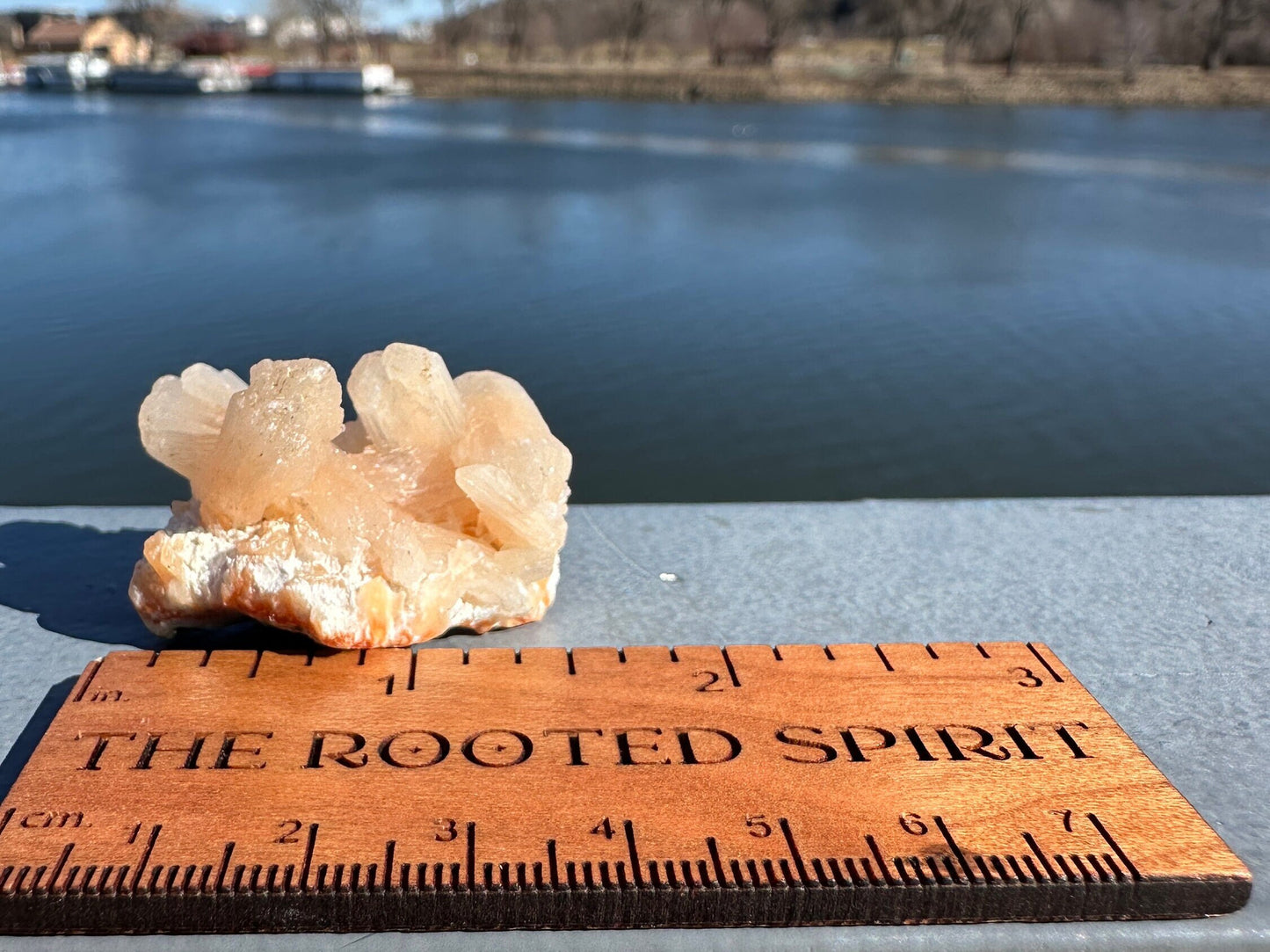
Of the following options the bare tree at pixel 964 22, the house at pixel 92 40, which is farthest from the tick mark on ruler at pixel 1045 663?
the house at pixel 92 40

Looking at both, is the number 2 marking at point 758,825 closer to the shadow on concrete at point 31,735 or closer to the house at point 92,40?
the shadow on concrete at point 31,735

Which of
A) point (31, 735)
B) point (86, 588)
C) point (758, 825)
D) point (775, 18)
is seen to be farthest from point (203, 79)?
point (758, 825)

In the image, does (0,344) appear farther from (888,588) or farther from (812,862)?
(812,862)

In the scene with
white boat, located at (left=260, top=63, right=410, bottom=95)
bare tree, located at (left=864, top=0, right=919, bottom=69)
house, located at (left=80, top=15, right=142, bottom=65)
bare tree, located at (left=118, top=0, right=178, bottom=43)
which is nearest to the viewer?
white boat, located at (left=260, top=63, right=410, bottom=95)

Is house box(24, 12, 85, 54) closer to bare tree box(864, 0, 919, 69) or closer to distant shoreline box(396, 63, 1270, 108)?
distant shoreline box(396, 63, 1270, 108)

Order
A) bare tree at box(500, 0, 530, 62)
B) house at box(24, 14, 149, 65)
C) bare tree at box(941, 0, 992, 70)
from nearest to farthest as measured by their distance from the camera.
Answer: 1. bare tree at box(941, 0, 992, 70)
2. bare tree at box(500, 0, 530, 62)
3. house at box(24, 14, 149, 65)

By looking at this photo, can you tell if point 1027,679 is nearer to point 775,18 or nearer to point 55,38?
point 775,18

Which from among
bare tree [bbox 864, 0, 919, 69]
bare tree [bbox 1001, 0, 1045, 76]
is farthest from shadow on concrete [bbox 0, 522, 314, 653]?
bare tree [bbox 1001, 0, 1045, 76]
